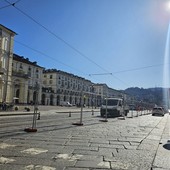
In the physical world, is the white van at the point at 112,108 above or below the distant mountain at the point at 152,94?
below

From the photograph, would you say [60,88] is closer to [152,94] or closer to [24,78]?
[152,94]

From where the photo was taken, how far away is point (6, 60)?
58688 millimetres

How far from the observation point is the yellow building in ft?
180

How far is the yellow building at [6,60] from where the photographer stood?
54938mm

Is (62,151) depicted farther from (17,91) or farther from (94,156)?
(17,91)

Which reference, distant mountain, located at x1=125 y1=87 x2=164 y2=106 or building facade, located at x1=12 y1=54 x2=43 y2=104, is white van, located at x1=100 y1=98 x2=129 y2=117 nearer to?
building facade, located at x1=12 y1=54 x2=43 y2=104

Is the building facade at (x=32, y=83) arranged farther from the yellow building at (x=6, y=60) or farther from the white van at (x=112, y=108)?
the white van at (x=112, y=108)

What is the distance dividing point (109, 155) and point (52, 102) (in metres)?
96.5

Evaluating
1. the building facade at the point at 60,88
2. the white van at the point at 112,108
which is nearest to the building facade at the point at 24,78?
the building facade at the point at 60,88

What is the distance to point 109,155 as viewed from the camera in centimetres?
768

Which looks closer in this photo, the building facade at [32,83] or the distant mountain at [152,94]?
the building facade at [32,83]

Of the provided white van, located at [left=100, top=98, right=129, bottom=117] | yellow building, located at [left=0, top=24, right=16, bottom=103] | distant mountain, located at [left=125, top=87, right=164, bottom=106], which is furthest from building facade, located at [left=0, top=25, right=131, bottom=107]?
distant mountain, located at [left=125, top=87, right=164, bottom=106]

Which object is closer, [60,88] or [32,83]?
[32,83]

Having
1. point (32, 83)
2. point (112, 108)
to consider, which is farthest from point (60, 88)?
point (112, 108)
